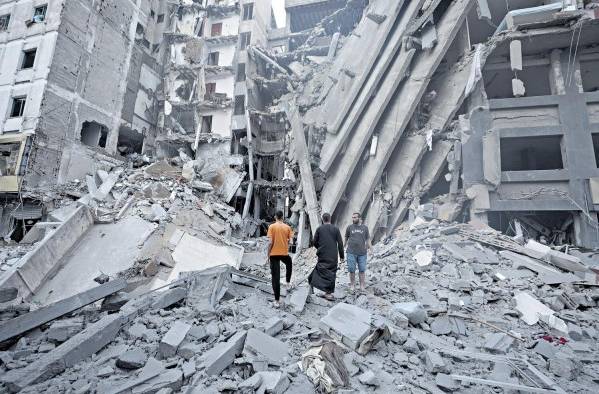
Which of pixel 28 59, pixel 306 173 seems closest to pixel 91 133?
pixel 28 59

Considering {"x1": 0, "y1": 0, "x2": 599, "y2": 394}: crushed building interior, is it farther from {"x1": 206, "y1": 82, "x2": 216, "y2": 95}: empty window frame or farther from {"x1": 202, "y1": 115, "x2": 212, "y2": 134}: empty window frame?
{"x1": 206, "y1": 82, "x2": 216, "y2": 95}: empty window frame

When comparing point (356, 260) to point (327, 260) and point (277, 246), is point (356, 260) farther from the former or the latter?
point (277, 246)

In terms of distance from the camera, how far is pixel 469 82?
31.3 ft

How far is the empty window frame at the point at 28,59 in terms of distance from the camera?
16.1m

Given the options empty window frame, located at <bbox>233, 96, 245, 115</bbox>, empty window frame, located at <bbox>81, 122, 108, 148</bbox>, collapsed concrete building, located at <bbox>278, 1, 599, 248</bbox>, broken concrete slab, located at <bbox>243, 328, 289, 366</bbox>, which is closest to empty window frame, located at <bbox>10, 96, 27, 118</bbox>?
empty window frame, located at <bbox>81, 122, 108, 148</bbox>

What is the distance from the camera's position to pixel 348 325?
3418mm

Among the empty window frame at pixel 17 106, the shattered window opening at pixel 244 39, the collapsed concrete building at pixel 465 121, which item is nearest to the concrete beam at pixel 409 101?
the collapsed concrete building at pixel 465 121

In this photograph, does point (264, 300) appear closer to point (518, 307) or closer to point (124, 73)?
point (518, 307)

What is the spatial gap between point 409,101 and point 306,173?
4.51 m

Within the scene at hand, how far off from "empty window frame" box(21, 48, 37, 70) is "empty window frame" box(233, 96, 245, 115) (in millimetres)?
11143

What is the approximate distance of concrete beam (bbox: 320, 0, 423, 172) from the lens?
10.8m

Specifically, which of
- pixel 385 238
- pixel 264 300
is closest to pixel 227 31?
pixel 385 238

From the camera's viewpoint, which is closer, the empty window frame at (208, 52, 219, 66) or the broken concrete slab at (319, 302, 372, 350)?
the broken concrete slab at (319, 302, 372, 350)

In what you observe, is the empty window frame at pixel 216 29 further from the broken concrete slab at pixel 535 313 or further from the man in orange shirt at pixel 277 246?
the broken concrete slab at pixel 535 313
